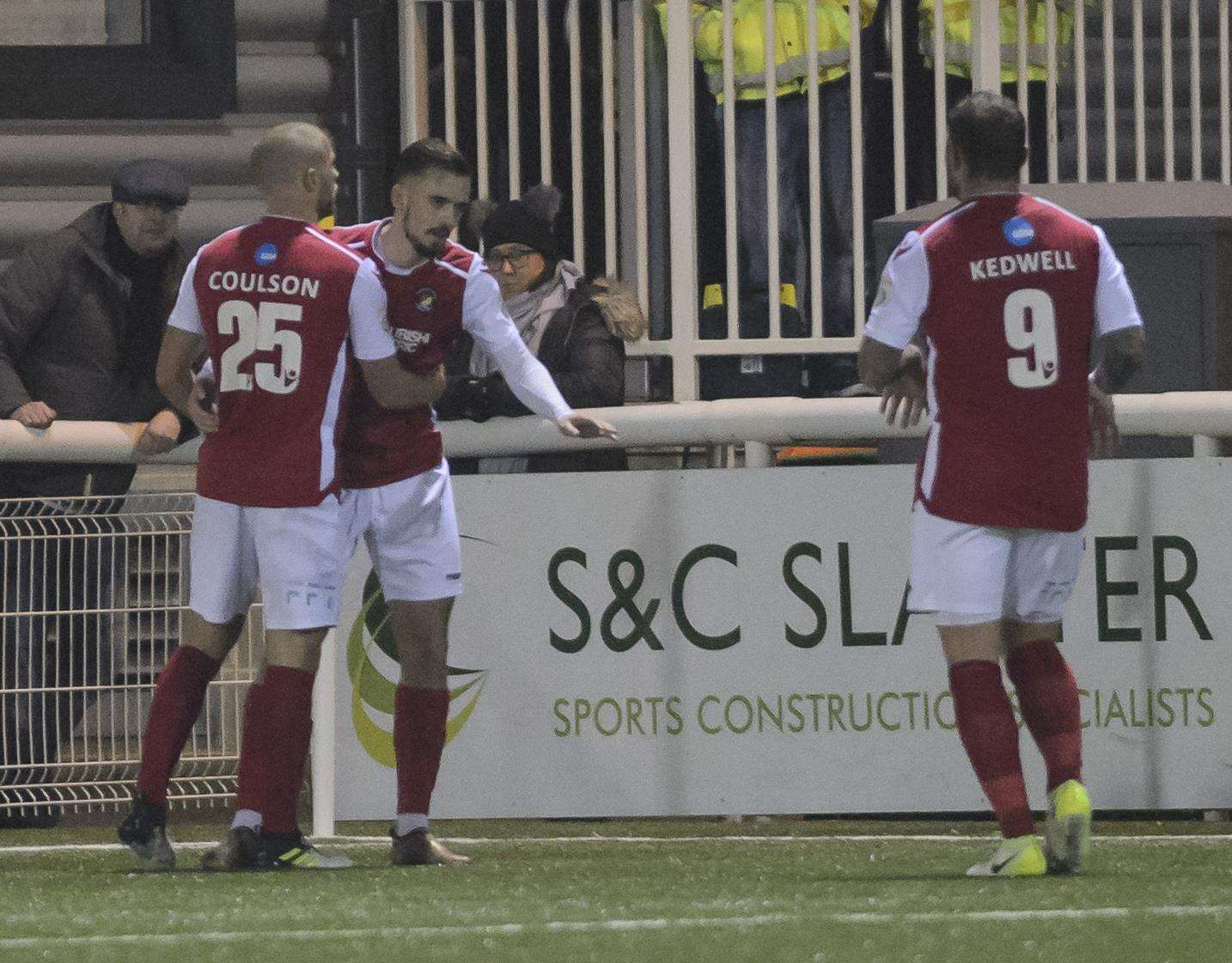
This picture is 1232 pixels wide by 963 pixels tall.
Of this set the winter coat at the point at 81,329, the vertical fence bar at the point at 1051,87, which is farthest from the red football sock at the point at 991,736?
the vertical fence bar at the point at 1051,87

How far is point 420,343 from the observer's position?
6656 millimetres

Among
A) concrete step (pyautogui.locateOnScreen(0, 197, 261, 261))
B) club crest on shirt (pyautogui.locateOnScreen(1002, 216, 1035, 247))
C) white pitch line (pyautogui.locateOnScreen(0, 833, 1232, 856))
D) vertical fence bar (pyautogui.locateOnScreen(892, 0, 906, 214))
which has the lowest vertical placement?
white pitch line (pyautogui.locateOnScreen(0, 833, 1232, 856))

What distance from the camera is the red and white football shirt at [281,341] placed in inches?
250

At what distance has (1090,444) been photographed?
621 cm

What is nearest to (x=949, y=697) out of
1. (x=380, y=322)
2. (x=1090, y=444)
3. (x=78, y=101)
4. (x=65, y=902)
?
(x=1090, y=444)

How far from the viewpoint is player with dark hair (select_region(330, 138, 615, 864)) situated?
6605 mm

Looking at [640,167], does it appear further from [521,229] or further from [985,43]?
[521,229]

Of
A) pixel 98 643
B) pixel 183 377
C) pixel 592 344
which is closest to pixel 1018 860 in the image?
pixel 183 377

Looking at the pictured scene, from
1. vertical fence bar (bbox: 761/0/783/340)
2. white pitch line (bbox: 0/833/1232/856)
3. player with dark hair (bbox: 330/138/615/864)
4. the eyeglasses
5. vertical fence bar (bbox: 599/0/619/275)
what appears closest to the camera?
player with dark hair (bbox: 330/138/615/864)

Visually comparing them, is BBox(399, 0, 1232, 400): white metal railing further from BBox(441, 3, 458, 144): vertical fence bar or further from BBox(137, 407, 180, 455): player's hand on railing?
BBox(137, 407, 180, 455): player's hand on railing

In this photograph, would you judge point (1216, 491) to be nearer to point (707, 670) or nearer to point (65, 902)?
point (707, 670)

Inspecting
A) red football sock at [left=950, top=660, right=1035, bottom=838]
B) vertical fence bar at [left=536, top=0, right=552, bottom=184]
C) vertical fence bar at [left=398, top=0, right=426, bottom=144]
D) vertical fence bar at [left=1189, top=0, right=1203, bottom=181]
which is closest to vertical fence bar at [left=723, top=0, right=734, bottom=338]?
vertical fence bar at [left=536, top=0, right=552, bottom=184]

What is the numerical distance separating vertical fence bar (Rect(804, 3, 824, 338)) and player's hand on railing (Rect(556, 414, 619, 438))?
325 centimetres

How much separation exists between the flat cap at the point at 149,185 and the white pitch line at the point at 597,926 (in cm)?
365
